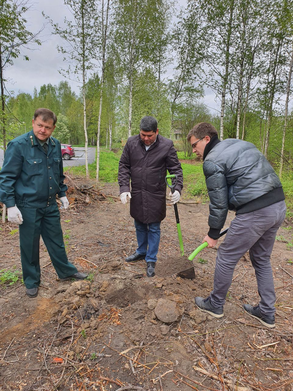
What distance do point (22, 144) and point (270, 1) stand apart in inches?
501

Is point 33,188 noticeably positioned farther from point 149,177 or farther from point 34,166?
point 149,177

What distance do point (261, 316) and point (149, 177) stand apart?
199 cm

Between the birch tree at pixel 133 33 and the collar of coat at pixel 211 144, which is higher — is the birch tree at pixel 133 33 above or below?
above

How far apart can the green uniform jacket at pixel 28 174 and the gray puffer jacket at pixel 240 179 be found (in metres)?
1.73

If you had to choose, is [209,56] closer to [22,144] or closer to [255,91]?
[255,91]

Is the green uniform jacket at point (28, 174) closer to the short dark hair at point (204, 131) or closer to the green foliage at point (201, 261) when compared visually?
the short dark hair at point (204, 131)

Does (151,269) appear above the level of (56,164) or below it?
below

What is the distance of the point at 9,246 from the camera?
13.0ft

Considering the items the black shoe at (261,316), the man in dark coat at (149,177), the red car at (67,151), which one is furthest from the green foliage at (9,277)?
the red car at (67,151)

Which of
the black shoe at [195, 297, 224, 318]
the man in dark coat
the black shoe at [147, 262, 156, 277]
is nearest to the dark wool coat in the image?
the man in dark coat

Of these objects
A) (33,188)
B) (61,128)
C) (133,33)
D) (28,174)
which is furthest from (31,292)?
(61,128)

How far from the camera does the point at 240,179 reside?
1.96 meters

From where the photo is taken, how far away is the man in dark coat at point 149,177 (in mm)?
2978

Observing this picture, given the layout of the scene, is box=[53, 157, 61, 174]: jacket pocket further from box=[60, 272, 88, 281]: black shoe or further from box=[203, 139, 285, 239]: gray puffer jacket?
box=[203, 139, 285, 239]: gray puffer jacket
